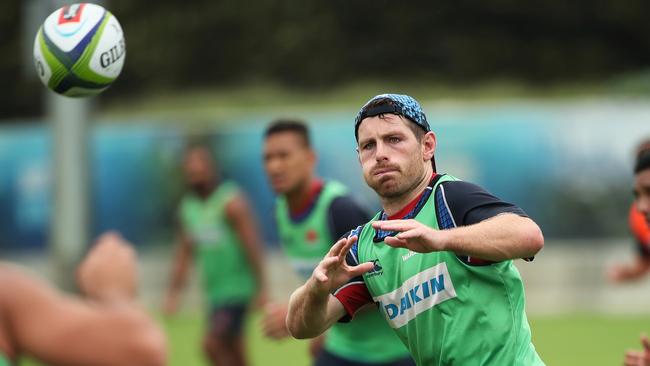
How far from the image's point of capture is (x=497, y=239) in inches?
164

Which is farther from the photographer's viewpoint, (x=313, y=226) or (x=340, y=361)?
(x=313, y=226)

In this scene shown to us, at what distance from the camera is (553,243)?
16.7m

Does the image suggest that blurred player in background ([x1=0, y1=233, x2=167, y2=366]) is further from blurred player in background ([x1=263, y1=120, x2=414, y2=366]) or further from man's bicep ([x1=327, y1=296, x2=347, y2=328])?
blurred player in background ([x1=263, y1=120, x2=414, y2=366])

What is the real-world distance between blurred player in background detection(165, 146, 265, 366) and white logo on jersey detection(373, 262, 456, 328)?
586 cm

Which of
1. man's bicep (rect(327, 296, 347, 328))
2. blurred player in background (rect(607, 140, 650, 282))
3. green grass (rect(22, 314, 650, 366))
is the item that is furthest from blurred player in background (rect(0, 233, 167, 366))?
green grass (rect(22, 314, 650, 366))

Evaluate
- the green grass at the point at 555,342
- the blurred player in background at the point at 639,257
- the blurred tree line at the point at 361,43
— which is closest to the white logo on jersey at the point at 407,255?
the blurred player in background at the point at 639,257

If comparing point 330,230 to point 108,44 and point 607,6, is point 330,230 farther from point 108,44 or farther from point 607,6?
point 607,6

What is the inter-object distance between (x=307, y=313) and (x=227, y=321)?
6.15 m

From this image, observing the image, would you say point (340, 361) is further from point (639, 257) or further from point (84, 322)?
point (84, 322)

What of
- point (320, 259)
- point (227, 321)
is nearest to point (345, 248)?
point (320, 259)

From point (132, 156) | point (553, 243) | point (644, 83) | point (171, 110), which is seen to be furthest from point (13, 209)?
point (644, 83)

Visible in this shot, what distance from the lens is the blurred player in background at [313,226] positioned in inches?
273

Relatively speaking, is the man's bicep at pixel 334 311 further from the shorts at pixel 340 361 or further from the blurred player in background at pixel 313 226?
the shorts at pixel 340 361

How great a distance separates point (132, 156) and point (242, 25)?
1245 cm
